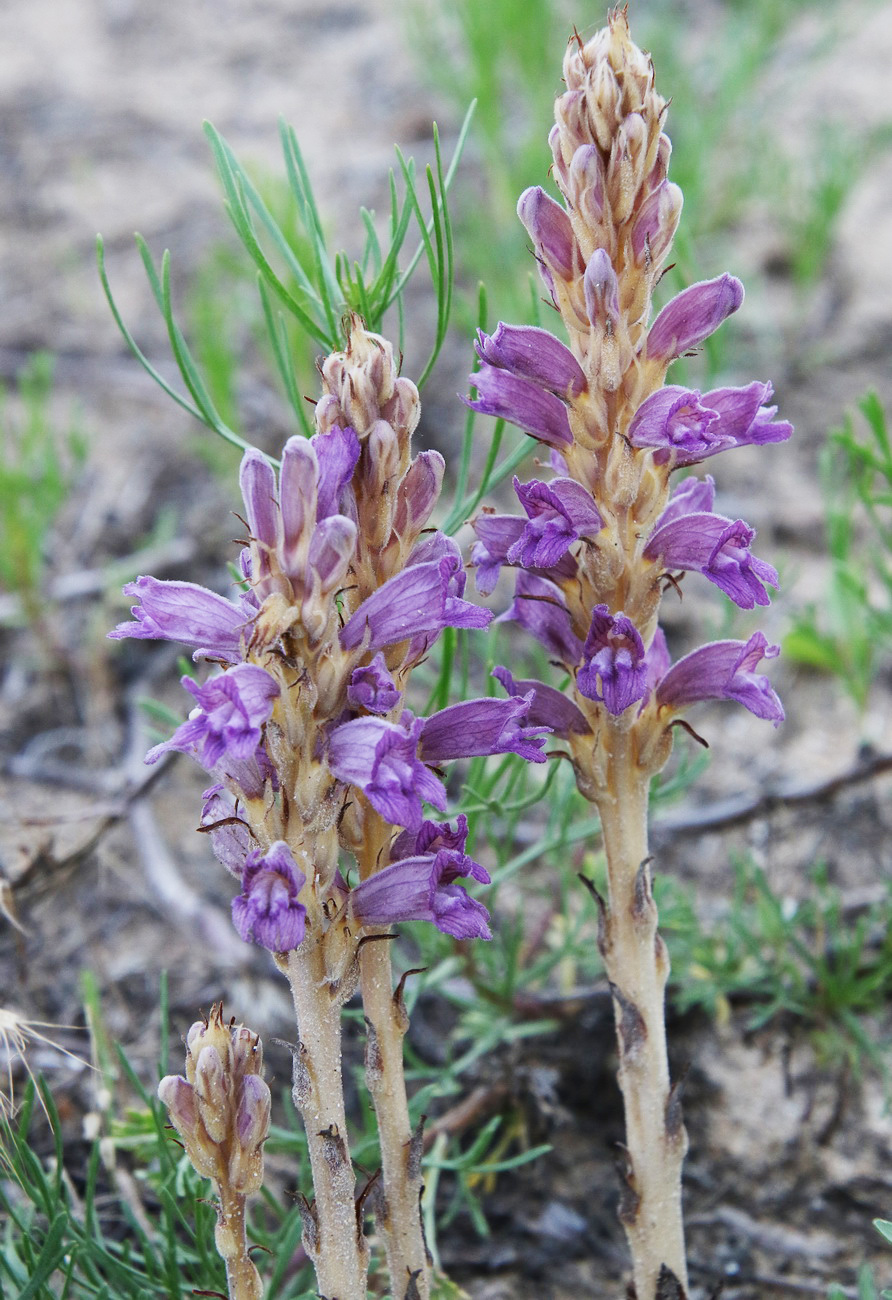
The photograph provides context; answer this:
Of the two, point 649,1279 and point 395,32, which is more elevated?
point 395,32

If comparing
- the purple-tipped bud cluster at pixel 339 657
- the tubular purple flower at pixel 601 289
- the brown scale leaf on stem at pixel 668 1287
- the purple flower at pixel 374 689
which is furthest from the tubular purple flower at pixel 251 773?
the brown scale leaf on stem at pixel 668 1287

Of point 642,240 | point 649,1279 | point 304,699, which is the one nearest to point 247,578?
point 304,699

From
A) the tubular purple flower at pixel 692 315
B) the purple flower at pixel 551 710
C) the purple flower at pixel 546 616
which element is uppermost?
the tubular purple flower at pixel 692 315

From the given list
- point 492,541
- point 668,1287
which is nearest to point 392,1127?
point 668,1287

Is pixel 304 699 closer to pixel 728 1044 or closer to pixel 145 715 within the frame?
pixel 728 1044

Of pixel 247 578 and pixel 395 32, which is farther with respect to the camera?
pixel 395 32

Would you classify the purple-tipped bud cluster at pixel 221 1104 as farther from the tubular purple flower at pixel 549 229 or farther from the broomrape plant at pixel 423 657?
the tubular purple flower at pixel 549 229

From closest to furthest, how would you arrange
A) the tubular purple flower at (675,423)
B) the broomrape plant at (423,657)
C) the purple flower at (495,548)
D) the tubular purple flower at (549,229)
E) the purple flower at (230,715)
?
the purple flower at (230,715) < the broomrape plant at (423,657) < the tubular purple flower at (675,423) < the tubular purple flower at (549,229) < the purple flower at (495,548)
